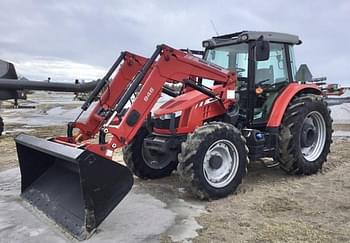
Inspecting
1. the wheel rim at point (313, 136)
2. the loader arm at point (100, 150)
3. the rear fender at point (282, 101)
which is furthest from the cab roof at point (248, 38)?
the wheel rim at point (313, 136)

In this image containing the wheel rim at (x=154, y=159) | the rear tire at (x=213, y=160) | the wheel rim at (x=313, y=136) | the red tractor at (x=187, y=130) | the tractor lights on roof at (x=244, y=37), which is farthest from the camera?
the wheel rim at (x=313, y=136)

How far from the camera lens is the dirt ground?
391cm

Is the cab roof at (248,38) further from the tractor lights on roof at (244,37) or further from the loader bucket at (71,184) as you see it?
the loader bucket at (71,184)

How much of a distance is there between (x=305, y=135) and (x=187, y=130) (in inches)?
80.3

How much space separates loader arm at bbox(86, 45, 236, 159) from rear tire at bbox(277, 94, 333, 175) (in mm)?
1091

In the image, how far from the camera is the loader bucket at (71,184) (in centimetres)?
391

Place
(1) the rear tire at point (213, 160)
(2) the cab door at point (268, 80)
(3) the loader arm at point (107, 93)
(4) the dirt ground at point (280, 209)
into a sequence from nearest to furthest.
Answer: (4) the dirt ground at point (280, 209)
(1) the rear tire at point (213, 160)
(3) the loader arm at point (107, 93)
(2) the cab door at point (268, 80)

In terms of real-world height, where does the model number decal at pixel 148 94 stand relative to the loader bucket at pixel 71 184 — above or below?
above

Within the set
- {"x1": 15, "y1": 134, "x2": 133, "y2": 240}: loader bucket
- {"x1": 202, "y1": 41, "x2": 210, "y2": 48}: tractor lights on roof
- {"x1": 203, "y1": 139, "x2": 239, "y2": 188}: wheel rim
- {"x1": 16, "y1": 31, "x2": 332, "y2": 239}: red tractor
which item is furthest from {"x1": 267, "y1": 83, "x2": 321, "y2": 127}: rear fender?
{"x1": 15, "y1": 134, "x2": 133, "y2": 240}: loader bucket

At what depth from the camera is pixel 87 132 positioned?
18.2 ft

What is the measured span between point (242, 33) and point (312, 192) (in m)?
2.37

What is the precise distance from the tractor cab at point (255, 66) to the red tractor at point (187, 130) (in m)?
0.02

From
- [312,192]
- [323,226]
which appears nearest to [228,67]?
[312,192]

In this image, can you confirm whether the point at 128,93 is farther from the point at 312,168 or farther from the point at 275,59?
the point at 312,168
